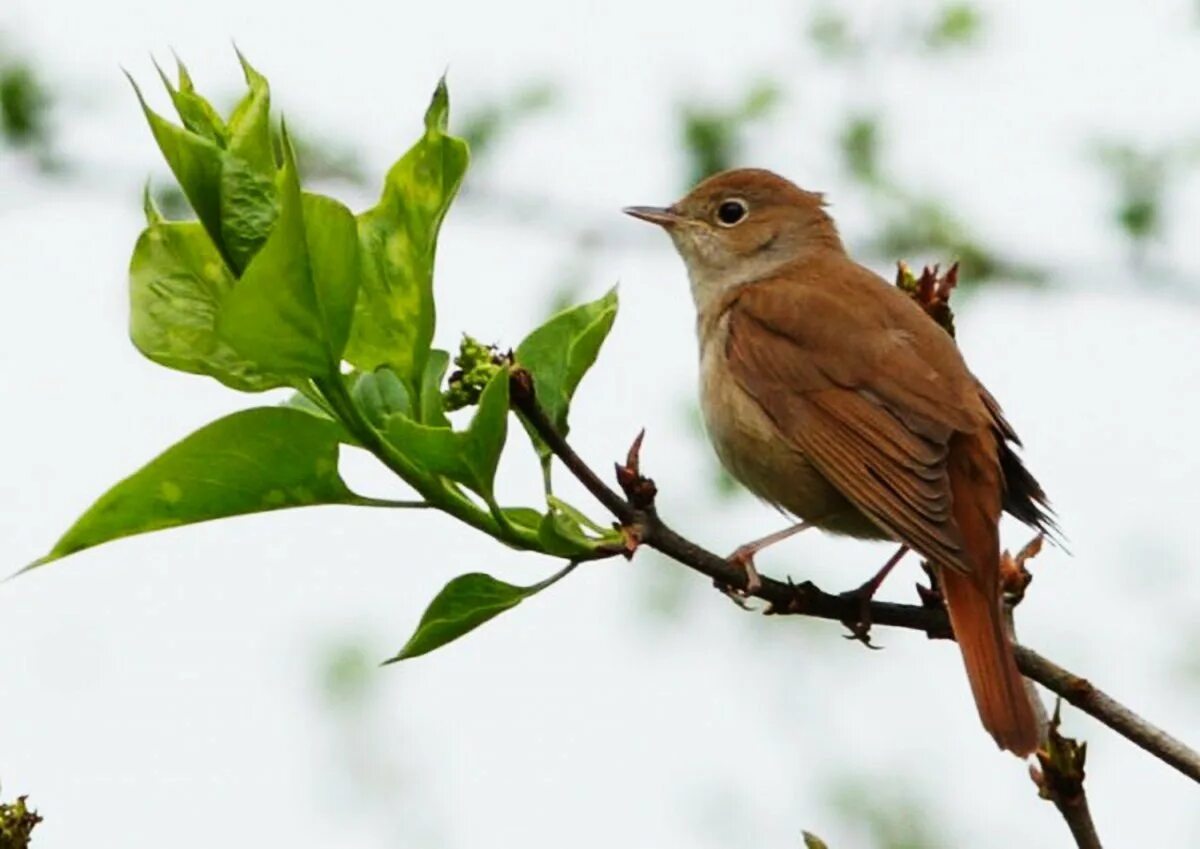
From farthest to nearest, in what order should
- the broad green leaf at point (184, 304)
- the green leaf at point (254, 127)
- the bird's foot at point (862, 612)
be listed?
1. the bird's foot at point (862, 612)
2. the broad green leaf at point (184, 304)
3. the green leaf at point (254, 127)

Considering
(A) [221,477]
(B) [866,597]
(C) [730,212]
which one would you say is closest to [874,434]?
(B) [866,597]

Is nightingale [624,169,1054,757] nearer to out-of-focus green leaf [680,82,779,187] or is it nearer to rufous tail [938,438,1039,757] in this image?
rufous tail [938,438,1039,757]

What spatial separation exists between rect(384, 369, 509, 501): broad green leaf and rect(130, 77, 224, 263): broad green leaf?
0.38 metres

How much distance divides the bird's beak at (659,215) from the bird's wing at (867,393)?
95 cm

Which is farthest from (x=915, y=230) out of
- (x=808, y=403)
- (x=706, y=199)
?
(x=808, y=403)

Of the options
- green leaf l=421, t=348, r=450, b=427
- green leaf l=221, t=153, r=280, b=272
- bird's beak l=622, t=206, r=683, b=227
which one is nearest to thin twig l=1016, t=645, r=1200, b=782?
green leaf l=421, t=348, r=450, b=427

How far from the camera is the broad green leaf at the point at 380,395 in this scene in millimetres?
3113

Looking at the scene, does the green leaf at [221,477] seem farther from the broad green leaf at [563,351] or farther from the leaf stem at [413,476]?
the broad green leaf at [563,351]

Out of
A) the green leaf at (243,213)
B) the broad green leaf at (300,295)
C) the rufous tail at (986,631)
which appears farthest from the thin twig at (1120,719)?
the green leaf at (243,213)

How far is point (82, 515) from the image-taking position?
2994 millimetres

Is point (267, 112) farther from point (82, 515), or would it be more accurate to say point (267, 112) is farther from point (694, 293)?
point (694, 293)

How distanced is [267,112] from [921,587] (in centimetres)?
175

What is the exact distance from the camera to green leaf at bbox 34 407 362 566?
2994 millimetres

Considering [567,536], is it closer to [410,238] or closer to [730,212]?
[410,238]
